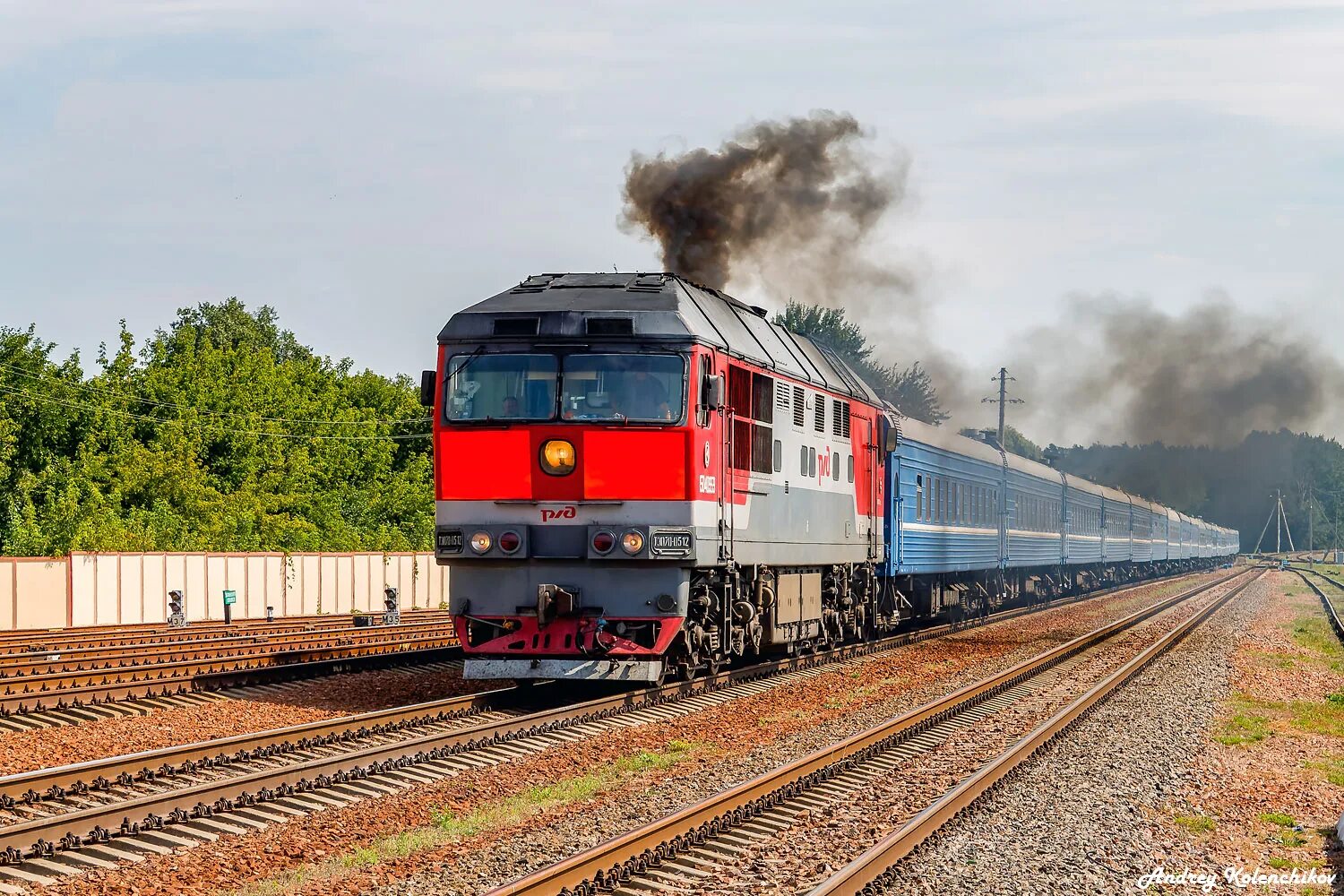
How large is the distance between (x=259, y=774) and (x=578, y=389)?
608 centimetres

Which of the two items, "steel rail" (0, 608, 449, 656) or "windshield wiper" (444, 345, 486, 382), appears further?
"steel rail" (0, 608, 449, 656)

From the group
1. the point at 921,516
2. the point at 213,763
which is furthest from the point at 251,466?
the point at 213,763

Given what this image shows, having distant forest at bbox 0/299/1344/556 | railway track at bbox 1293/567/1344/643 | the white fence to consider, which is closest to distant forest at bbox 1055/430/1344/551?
railway track at bbox 1293/567/1344/643

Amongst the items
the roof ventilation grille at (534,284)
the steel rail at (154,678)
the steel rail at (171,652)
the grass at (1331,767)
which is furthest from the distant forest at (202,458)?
the grass at (1331,767)

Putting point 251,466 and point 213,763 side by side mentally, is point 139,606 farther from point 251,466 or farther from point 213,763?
point 213,763

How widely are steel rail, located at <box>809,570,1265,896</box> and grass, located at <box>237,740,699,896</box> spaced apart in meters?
2.55

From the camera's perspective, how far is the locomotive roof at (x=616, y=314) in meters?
15.6

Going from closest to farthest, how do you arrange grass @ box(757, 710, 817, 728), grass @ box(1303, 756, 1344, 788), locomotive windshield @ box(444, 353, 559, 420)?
grass @ box(1303, 756, 1344, 788) < grass @ box(757, 710, 817, 728) < locomotive windshield @ box(444, 353, 559, 420)

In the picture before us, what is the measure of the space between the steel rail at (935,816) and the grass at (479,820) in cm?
255

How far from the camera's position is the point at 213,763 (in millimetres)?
11438

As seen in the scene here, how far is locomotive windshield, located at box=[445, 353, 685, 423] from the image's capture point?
15523 millimetres

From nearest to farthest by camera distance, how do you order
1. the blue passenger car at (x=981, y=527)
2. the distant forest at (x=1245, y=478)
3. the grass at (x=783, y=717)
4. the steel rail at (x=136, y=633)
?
the grass at (x=783, y=717), the steel rail at (x=136, y=633), the blue passenger car at (x=981, y=527), the distant forest at (x=1245, y=478)

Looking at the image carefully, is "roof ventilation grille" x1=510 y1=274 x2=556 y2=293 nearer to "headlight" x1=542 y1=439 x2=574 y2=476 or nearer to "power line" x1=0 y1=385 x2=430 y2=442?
"headlight" x1=542 y1=439 x2=574 y2=476

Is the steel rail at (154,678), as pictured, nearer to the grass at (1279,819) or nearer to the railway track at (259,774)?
the railway track at (259,774)
